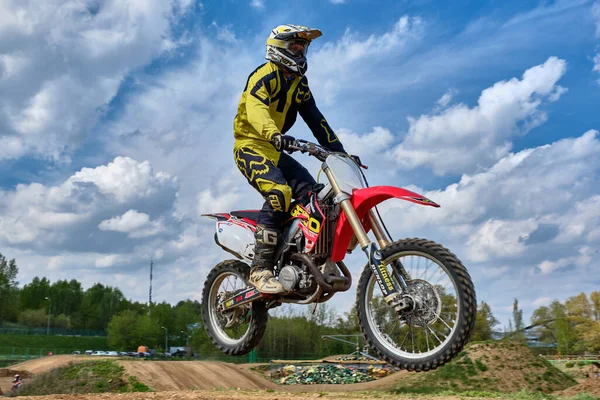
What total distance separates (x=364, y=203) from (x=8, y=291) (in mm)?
119270

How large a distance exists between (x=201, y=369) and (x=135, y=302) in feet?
327

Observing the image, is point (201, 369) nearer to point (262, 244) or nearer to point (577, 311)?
point (262, 244)

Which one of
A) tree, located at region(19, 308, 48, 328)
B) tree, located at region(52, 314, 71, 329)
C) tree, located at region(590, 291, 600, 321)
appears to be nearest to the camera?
tree, located at region(590, 291, 600, 321)

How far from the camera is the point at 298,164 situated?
9.23 m

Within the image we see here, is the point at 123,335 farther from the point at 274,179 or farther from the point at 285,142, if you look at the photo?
the point at 285,142

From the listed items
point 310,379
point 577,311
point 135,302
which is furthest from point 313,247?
point 135,302

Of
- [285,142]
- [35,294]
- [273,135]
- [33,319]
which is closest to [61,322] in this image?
[33,319]

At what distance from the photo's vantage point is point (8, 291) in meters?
110

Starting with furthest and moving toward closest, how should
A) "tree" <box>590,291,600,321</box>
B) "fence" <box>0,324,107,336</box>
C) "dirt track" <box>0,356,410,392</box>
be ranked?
"fence" <box>0,324,107,336</box> → "tree" <box>590,291,600,321</box> → "dirt track" <box>0,356,410,392</box>

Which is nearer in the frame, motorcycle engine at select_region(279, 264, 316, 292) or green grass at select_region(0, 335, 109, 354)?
motorcycle engine at select_region(279, 264, 316, 292)

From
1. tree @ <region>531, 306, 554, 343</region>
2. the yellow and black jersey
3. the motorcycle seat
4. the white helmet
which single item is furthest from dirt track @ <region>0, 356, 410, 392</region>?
tree @ <region>531, 306, 554, 343</region>

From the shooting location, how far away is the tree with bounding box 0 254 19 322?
108750 mm

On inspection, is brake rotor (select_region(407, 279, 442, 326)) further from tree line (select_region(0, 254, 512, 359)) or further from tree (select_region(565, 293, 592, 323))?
tree (select_region(565, 293, 592, 323))

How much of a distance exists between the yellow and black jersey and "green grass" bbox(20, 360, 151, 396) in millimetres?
22531
